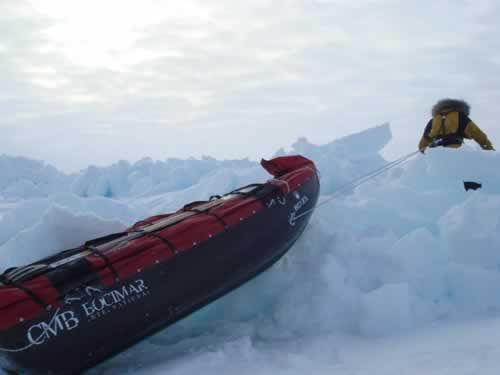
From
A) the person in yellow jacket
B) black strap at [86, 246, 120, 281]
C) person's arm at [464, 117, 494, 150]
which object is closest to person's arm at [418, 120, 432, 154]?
the person in yellow jacket

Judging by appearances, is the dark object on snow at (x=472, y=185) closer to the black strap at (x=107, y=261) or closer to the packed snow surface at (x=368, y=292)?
the packed snow surface at (x=368, y=292)

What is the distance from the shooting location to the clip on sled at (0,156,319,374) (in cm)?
234

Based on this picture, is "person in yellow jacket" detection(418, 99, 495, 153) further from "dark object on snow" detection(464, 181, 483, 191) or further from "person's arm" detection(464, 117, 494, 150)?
"dark object on snow" detection(464, 181, 483, 191)

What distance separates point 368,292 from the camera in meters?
3.18

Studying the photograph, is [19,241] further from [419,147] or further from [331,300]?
[419,147]

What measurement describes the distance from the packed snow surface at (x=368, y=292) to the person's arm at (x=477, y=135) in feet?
0.30

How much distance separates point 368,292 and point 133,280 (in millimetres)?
1619

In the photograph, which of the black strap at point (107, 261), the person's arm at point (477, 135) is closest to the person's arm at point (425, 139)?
the person's arm at point (477, 135)

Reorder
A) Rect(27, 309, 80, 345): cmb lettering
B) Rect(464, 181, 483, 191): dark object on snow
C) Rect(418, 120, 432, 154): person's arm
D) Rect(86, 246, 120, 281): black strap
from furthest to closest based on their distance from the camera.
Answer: Rect(418, 120, 432, 154): person's arm → Rect(464, 181, 483, 191): dark object on snow → Rect(86, 246, 120, 281): black strap → Rect(27, 309, 80, 345): cmb lettering

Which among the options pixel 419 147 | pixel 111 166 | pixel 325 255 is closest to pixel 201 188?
pixel 419 147

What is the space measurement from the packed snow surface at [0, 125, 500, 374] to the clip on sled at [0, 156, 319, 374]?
26 cm

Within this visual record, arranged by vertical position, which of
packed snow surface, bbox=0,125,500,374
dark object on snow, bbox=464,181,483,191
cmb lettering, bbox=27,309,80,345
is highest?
cmb lettering, bbox=27,309,80,345

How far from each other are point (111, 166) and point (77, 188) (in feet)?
3.79

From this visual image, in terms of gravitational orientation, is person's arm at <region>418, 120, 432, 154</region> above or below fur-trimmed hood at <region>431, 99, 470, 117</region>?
below
